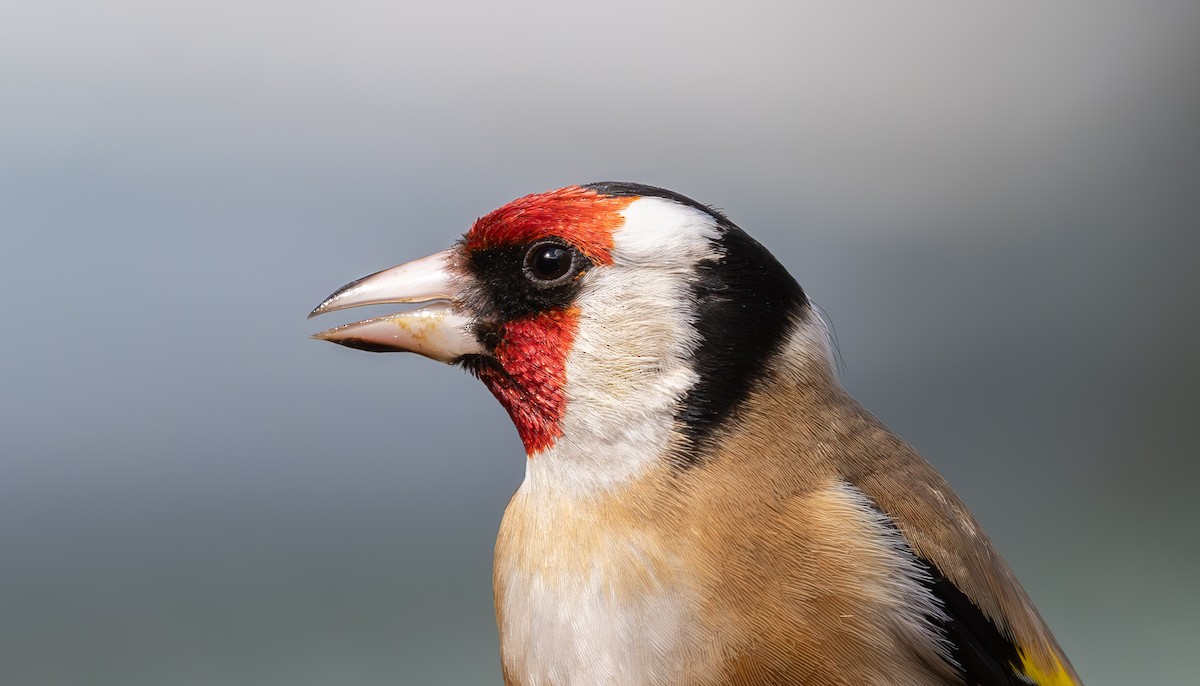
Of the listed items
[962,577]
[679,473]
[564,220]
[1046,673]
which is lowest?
[1046,673]

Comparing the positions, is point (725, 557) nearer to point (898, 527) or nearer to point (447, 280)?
point (898, 527)

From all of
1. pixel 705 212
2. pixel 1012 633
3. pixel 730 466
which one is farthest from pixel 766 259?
pixel 1012 633

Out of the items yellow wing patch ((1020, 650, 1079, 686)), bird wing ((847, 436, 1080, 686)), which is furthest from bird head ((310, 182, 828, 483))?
yellow wing patch ((1020, 650, 1079, 686))

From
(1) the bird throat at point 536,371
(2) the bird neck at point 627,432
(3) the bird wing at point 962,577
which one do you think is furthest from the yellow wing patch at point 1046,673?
(1) the bird throat at point 536,371

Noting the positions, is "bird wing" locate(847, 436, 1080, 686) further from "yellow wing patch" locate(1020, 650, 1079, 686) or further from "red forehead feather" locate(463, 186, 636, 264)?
"red forehead feather" locate(463, 186, 636, 264)

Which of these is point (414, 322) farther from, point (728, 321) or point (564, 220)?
point (728, 321)

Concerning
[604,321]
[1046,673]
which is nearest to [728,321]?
[604,321]

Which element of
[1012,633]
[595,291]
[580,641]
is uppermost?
[595,291]
